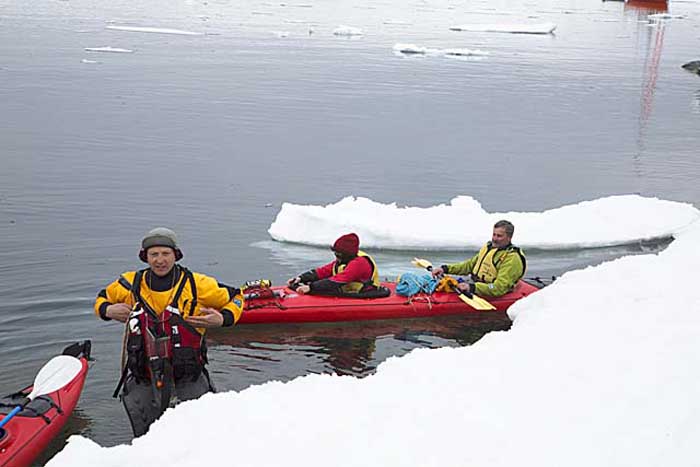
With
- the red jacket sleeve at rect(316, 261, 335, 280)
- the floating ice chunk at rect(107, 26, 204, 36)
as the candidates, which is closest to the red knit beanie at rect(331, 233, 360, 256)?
the red jacket sleeve at rect(316, 261, 335, 280)

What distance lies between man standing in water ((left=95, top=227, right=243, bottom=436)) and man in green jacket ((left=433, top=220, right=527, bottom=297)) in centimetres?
402

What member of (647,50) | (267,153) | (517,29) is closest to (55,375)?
(267,153)

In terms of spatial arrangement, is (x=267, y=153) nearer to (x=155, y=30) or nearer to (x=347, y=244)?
(x=347, y=244)

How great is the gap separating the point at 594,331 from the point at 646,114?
58.0 feet

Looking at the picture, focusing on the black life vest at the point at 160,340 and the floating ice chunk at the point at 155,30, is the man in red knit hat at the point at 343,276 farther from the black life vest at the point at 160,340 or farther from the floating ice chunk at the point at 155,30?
the floating ice chunk at the point at 155,30

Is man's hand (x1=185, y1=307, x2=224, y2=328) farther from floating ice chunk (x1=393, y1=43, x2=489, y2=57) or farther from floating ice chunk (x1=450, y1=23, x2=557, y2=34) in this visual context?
floating ice chunk (x1=450, y1=23, x2=557, y2=34)

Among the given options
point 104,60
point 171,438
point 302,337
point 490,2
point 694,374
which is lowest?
point 302,337

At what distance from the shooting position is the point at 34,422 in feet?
18.9

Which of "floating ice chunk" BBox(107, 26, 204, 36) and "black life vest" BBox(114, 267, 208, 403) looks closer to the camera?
"black life vest" BBox(114, 267, 208, 403)

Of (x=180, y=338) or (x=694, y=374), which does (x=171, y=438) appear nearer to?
(x=180, y=338)

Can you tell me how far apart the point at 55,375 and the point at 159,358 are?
Result: 4.71 ft

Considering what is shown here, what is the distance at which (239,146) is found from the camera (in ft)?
54.6

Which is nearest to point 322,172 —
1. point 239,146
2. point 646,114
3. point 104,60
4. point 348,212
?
point 239,146

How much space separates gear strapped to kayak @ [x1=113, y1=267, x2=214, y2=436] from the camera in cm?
530
